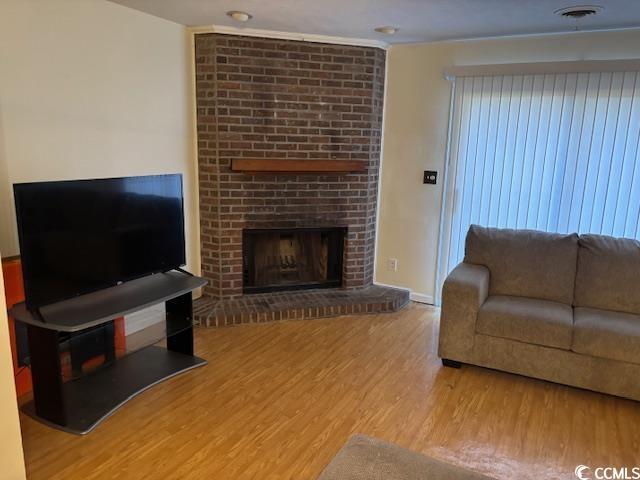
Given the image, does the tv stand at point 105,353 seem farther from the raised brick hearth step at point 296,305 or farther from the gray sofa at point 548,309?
the gray sofa at point 548,309

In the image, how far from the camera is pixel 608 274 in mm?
3051

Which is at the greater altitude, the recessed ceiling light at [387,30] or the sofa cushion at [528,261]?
the recessed ceiling light at [387,30]

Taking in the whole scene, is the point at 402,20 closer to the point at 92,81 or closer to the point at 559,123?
the point at 559,123

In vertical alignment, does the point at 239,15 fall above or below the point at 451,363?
above

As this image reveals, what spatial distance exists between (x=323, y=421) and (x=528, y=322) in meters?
1.38

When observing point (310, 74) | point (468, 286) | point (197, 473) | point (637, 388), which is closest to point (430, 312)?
point (468, 286)

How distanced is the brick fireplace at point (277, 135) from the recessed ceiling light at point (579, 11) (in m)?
1.50

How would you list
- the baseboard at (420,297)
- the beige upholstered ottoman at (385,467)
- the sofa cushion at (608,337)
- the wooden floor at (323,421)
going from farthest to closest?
the baseboard at (420,297) < the sofa cushion at (608,337) < the wooden floor at (323,421) < the beige upholstered ottoman at (385,467)

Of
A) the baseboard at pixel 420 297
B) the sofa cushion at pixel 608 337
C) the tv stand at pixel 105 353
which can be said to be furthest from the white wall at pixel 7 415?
the baseboard at pixel 420 297

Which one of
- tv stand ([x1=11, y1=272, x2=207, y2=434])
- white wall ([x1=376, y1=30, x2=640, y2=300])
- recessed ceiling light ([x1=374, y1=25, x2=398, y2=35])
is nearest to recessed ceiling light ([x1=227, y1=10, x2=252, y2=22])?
recessed ceiling light ([x1=374, y1=25, x2=398, y2=35])

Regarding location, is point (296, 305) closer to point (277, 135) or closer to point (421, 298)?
point (421, 298)

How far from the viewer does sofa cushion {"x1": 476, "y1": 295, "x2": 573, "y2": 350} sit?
2785 mm

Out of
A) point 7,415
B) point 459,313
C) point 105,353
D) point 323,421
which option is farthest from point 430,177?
point 7,415

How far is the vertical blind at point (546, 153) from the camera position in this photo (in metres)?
3.39
